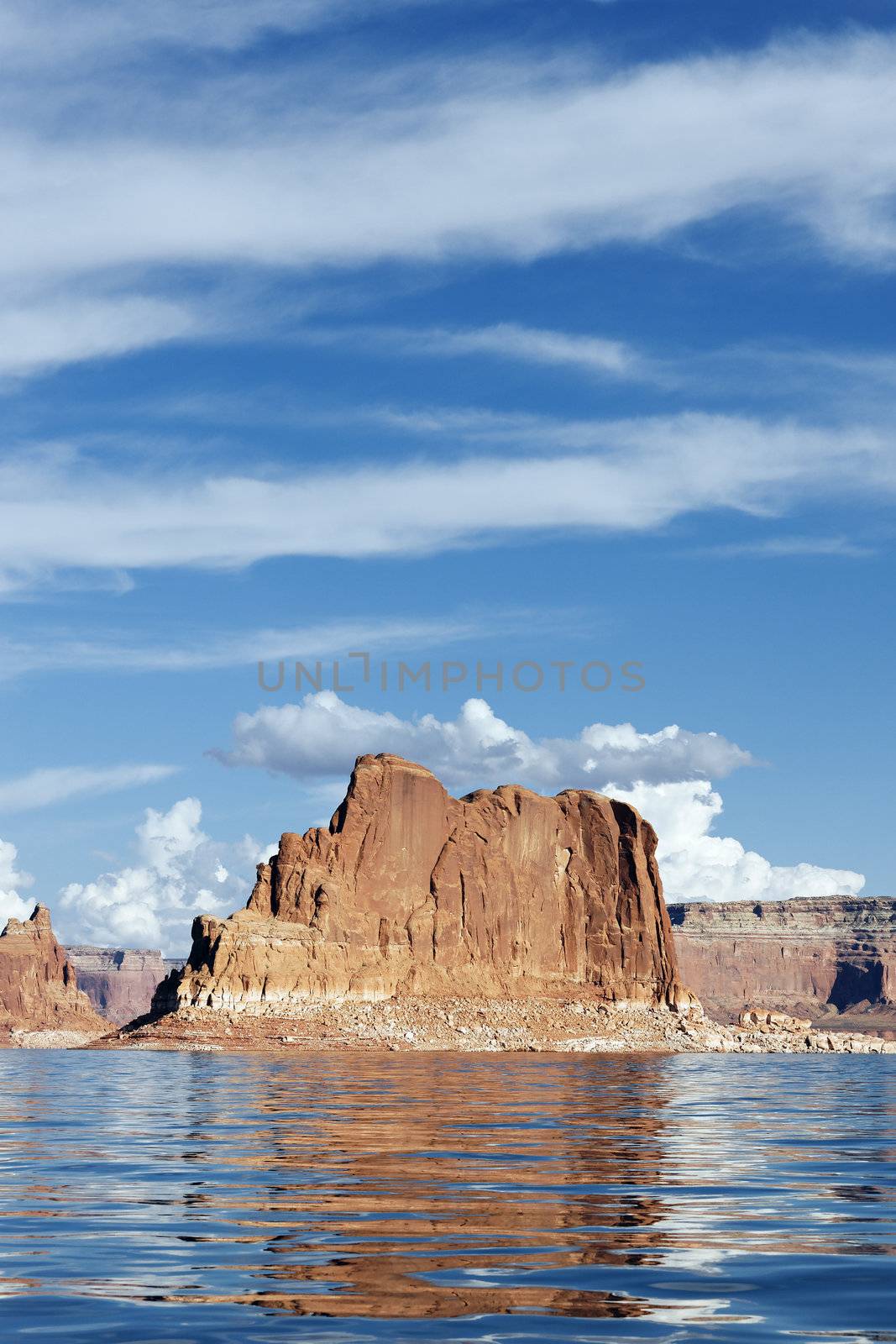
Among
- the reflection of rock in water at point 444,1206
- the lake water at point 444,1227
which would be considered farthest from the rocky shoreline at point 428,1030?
the lake water at point 444,1227

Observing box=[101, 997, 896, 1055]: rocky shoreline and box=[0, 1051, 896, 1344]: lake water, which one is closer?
box=[0, 1051, 896, 1344]: lake water

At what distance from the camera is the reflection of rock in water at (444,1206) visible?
51.4ft

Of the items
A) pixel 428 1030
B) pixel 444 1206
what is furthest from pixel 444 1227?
pixel 428 1030

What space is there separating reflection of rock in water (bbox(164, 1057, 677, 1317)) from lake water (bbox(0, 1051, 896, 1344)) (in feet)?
0.23

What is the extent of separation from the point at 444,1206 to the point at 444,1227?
7.73ft

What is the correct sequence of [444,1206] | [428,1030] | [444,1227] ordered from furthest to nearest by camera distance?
[428,1030] → [444,1206] → [444,1227]

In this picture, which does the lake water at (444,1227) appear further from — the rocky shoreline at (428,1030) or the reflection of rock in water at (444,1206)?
the rocky shoreline at (428,1030)

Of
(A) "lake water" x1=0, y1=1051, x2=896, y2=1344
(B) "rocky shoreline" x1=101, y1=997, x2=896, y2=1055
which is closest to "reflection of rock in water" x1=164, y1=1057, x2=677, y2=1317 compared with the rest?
(A) "lake water" x1=0, y1=1051, x2=896, y2=1344

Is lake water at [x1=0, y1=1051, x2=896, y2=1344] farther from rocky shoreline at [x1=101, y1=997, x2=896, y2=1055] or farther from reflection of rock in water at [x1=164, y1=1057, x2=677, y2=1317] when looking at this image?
rocky shoreline at [x1=101, y1=997, x2=896, y2=1055]

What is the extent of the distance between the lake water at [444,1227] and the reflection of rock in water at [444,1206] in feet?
0.23

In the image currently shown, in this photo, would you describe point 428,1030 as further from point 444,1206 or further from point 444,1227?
point 444,1227

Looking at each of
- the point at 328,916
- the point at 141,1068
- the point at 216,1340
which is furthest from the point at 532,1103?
the point at 328,916

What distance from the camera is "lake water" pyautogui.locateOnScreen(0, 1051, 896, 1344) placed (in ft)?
47.6

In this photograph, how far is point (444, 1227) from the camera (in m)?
20.3
